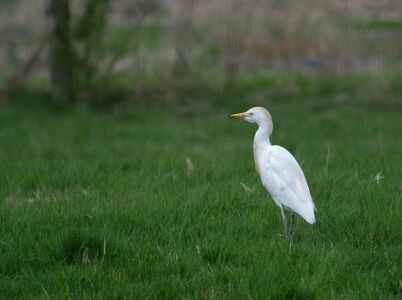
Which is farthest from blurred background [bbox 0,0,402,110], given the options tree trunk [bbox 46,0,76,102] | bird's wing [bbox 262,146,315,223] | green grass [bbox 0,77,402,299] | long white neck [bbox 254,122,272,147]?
bird's wing [bbox 262,146,315,223]

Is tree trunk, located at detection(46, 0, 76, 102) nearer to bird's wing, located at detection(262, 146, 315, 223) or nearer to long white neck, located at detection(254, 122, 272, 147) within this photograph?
long white neck, located at detection(254, 122, 272, 147)

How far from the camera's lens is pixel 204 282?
13.8ft

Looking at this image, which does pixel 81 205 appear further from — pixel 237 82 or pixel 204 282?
pixel 237 82

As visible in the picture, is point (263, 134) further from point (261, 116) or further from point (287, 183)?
point (287, 183)

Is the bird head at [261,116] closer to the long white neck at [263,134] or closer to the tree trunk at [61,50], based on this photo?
the long white neck at [263,134]

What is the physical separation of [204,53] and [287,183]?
31.0ft

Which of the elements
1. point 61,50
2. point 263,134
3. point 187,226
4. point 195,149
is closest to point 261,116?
point 263,134

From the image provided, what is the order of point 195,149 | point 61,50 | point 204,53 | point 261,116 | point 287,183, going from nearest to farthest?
point 287,183 < point 261,116 < point 195,149 < point 61,50 < point 204,53

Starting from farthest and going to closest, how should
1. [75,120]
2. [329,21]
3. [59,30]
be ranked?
1. [329,21]
2. [59,30]
3. [75,120]

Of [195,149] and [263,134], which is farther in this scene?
Result: [195,149]

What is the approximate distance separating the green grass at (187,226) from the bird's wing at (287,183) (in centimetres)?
25

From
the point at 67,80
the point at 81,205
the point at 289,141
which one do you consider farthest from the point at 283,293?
the point at 67,80

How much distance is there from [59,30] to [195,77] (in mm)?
2498

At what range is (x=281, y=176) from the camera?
15.9ft
